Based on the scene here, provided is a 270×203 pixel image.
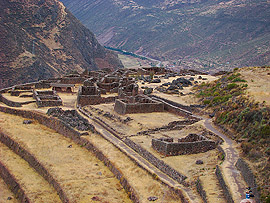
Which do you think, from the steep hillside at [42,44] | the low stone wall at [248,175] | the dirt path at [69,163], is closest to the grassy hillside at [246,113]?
the low stone wall at [248,175]

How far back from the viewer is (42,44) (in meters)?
110

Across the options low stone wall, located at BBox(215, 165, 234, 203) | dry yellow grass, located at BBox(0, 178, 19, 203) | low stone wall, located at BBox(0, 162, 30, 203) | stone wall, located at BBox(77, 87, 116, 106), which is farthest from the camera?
stone wall, located at BBox(77, 87, 116, 106)

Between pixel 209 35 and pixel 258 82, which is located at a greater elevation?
pixel 258 82

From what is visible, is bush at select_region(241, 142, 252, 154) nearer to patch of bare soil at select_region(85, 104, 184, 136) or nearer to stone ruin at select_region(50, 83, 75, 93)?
patch of bare soil at select_region(85, 104, 184, 136)

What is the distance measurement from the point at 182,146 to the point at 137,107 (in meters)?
13.6

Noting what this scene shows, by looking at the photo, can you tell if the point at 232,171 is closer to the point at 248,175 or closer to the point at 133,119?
the point at 248,175

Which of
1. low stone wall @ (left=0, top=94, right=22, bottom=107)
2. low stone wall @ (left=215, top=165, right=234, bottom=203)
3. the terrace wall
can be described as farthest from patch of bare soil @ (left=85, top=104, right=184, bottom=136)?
low stone wall @ (left=215, top=165, right=234, bottom=203)

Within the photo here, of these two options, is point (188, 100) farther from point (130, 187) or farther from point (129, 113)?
point (130, 187)

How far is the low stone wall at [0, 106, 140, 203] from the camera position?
26.6 meters

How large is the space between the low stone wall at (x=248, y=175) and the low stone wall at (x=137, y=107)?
18085mm

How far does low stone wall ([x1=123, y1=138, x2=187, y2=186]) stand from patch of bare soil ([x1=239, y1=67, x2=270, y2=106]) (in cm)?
874

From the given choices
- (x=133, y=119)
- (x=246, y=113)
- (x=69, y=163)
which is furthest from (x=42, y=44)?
(x=246, y=113)

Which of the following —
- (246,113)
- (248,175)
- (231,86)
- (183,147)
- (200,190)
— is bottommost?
(200,190)

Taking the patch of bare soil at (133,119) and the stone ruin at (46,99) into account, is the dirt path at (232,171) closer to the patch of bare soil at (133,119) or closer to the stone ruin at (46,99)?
the patch of bare soil at (133,119)
